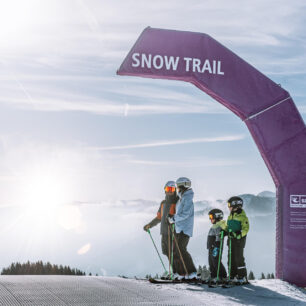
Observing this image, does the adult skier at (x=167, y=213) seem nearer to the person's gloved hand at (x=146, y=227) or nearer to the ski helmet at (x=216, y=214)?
the person's gloved hand at (x=146, y=227)

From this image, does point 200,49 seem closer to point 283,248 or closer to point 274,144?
point 274,144

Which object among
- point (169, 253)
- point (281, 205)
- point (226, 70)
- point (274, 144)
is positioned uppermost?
point (226, 70)

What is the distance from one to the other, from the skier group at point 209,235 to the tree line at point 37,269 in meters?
2.62

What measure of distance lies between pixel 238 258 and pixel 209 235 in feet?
2.22

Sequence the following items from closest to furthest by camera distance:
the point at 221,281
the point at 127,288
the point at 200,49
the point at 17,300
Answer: the point at 17,300
the point at 127,288
the point at 221,281
the point at 200,49

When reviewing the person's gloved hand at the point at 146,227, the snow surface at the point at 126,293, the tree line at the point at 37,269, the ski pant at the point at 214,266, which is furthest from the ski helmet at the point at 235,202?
the tree line at the point at 37,269

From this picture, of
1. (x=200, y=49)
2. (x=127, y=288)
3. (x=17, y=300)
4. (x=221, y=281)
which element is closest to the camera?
(x=17, y=300)

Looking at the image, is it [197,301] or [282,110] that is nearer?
[197,301]

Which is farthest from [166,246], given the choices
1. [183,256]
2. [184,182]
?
[184,182]

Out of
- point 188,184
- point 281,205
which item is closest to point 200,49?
point 188,184

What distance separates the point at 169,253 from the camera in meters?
10.4

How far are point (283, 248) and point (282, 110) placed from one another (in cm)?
273

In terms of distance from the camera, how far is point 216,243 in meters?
10.1

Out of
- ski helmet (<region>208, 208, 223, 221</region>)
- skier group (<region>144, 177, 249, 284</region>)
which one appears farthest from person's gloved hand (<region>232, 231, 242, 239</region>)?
ski helmet (<region>208, 208, 223, 221</region>)
